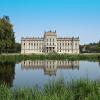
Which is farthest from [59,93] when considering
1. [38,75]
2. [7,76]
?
[38,75]

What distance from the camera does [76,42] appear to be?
A: 128m

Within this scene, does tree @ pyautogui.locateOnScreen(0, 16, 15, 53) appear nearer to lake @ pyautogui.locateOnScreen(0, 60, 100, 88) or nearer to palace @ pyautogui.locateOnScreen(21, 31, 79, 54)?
lake @ pyautogui.locateOnScreen(0, 60, 100, 88)

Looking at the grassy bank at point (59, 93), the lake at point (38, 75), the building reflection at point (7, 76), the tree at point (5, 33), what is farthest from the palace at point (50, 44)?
the grassy bank at point (59, 93)

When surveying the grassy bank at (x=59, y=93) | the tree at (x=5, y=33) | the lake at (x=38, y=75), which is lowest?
the lake at (x=38, y=75)

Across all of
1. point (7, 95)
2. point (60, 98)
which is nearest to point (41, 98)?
point (60, 98)

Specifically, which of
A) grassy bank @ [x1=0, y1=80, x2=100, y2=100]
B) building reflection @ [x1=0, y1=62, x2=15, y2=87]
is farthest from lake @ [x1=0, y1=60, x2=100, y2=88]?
grassy bank @ [x1=0, y1=80, x2=100, y2=100]

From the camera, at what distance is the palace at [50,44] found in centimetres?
12750

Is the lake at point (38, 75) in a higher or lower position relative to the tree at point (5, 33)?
lower

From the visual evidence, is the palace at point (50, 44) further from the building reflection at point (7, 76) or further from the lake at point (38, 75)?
the building reflection at point (7, 76)

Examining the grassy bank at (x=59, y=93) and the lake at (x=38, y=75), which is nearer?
the grassy bank at (x=59, y=93)

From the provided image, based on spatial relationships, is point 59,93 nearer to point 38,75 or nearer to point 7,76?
point 7,76

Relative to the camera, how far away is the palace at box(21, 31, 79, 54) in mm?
127500

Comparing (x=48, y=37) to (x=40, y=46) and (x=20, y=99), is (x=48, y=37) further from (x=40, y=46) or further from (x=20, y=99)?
(x=20, y=99)

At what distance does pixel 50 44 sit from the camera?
128000 millimetres
